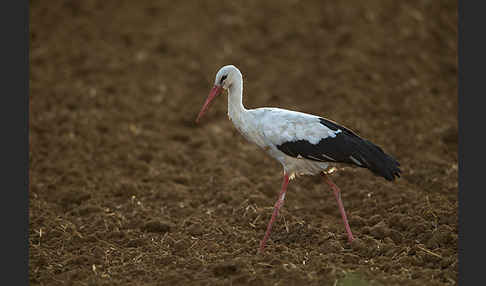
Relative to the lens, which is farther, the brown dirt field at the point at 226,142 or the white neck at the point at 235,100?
the white neck at the point at 235,100

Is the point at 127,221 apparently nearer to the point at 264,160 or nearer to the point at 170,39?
the point at 264,160

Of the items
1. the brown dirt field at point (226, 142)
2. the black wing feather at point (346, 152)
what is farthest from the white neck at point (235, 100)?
the brown dirt field at point (226, 142)

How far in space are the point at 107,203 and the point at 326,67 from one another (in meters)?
6.24

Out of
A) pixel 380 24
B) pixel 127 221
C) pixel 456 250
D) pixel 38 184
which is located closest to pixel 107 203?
pixel 127 221

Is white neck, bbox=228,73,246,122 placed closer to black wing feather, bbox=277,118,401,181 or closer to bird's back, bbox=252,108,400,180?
bird's back, bbox=252,108,400,180

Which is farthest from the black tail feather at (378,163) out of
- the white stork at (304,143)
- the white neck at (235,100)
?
the white neck at (235,100)

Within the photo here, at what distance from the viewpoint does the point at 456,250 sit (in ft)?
18.0

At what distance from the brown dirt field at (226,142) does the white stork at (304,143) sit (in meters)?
0.74

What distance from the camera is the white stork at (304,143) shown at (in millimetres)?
5578

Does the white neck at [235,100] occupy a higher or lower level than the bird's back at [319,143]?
higher

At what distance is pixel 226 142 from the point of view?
938 cm

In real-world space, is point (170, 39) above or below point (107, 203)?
above

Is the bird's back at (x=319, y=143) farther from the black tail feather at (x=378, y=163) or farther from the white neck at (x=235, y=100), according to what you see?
the white neck at (x=235, y=100)

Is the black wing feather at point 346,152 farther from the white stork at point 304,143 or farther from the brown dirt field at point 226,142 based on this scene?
the brown dirt field at point 226,142
